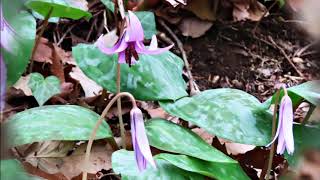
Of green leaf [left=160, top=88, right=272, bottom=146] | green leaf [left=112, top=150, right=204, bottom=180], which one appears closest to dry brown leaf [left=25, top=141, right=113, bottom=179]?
green leaf [left=160, top=88, right=272, bottom=146]

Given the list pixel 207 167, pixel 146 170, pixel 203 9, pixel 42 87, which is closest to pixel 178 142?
pixel 207 167

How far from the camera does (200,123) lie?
1.84 m

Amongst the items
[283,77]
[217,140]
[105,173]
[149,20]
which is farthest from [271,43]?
[105,173]

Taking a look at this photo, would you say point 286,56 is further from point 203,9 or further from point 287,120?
point 287,120

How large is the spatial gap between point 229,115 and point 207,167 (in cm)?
18

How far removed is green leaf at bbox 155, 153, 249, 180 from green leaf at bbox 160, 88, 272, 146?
8 centimetres

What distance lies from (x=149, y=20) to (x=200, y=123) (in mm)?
736

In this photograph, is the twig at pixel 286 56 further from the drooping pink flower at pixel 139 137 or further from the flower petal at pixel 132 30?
the drooping pink flower at pixel 139 137

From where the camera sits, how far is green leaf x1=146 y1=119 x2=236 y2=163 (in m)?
1.70

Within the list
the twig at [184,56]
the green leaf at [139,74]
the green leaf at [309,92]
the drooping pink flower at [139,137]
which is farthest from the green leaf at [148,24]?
the drooping pink flower at [139,137]

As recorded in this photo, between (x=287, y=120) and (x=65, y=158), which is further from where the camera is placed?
(x=65, y=158)

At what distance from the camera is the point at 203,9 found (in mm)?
2943

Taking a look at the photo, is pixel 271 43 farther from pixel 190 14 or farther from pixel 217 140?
pixel 217 140

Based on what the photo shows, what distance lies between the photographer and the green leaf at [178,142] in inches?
66.9
